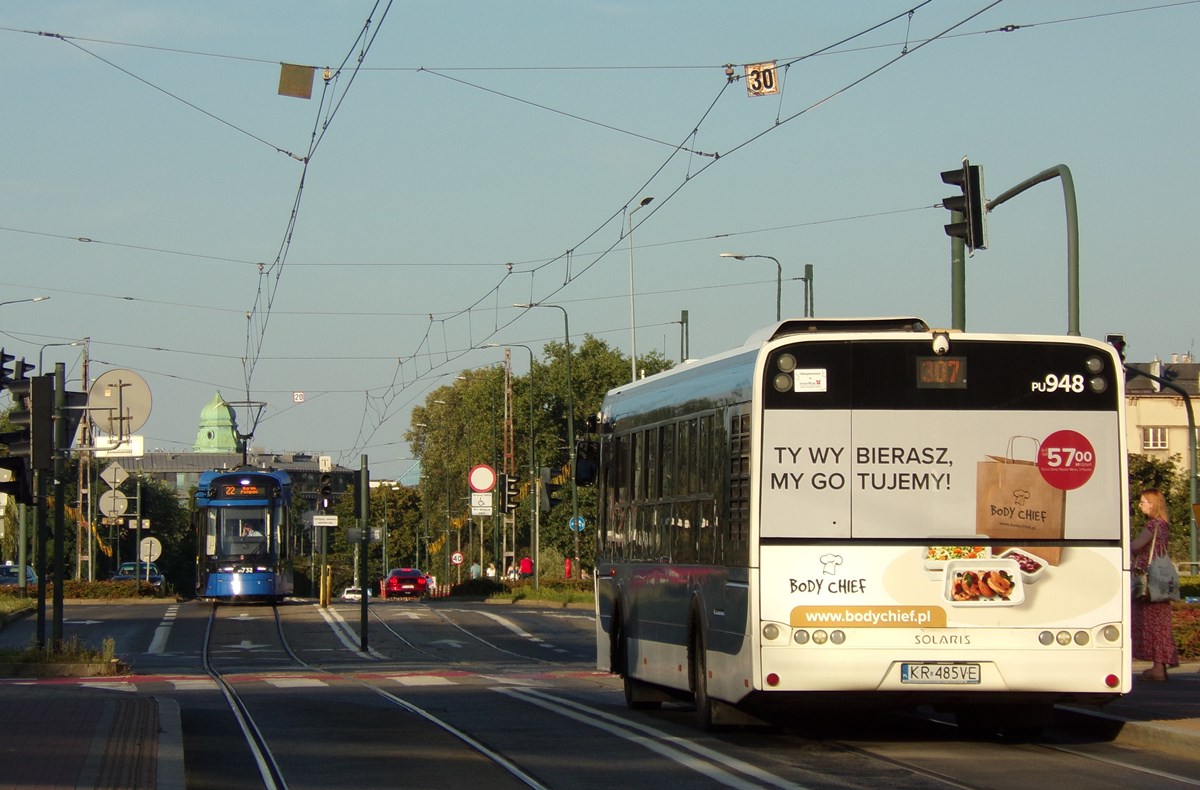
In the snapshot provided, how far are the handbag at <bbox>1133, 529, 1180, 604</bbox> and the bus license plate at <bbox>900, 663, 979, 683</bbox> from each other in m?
5.30

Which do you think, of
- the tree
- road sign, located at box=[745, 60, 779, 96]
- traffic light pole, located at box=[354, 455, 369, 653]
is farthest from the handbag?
the tree

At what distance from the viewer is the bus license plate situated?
12.2 meters

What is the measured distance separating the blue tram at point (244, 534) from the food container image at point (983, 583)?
116ft

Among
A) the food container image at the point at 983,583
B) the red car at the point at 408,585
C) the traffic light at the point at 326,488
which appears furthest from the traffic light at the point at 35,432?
the red car at the point at 408,585

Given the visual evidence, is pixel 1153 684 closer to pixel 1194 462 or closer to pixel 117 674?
pixel 117 674

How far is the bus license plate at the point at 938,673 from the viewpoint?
39.9 feet

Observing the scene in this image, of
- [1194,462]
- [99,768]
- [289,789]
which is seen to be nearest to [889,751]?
[289,789]

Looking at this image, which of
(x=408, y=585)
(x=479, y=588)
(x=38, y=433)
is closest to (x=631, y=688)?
(x=38, y=433)

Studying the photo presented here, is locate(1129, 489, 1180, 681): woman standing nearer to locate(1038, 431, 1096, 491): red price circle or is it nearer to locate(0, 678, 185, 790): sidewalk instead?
locate(1038, 431, 1096, 491): red price circle

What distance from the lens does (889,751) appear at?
502 inches

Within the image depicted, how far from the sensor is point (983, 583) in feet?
40.4

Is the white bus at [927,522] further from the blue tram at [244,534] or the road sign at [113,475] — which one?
the road sign at [113,475]

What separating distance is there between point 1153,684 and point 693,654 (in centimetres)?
521

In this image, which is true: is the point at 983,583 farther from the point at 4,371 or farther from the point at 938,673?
the point at 4,371
